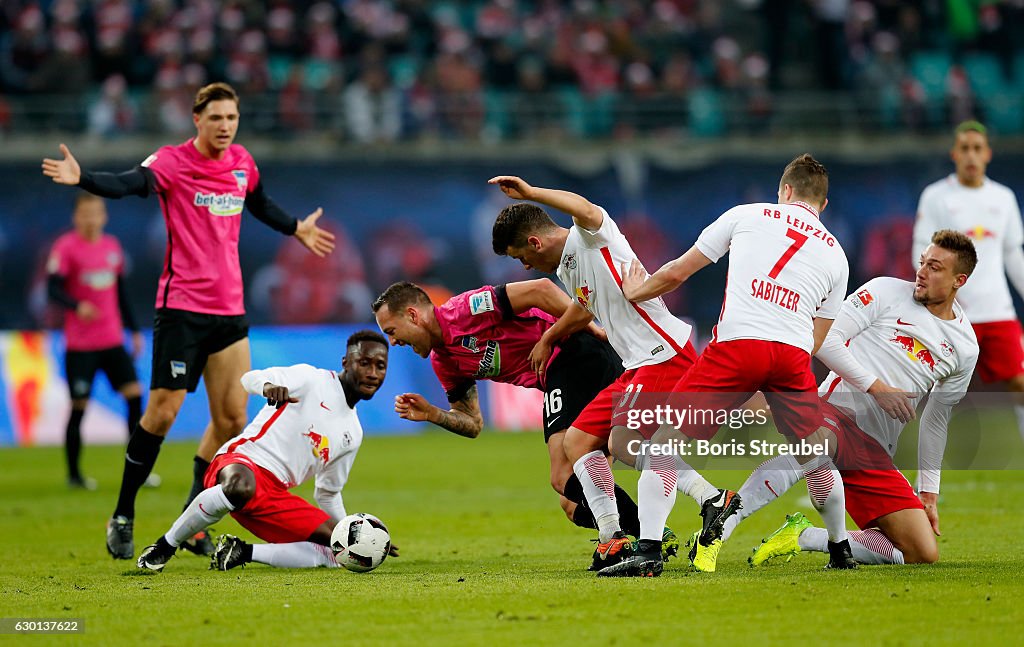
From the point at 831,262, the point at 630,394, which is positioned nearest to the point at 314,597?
the point at 630,394

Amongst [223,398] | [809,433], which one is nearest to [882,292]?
[809,433]

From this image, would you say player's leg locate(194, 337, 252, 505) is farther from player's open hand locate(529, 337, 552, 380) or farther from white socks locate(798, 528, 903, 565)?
white socks locate(798, 528, 903, 565)

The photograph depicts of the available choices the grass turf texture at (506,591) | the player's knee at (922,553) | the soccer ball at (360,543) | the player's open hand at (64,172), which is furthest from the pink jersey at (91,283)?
the player's knee at (922,553)

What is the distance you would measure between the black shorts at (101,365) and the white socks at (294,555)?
592 centimetres

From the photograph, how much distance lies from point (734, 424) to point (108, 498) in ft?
22.4

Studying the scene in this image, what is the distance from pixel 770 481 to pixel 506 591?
1845 mm

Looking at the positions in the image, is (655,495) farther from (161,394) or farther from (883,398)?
(161,394)

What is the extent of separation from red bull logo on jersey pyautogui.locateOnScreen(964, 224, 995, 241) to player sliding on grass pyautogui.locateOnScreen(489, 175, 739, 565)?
419 cm

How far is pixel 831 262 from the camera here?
6633mm

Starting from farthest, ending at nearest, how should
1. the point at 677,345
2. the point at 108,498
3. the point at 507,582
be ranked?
the point at 108,498 < the point at 677,345 < the point at 507,582

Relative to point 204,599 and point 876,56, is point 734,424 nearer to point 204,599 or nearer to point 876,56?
point 204,599

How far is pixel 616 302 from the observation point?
6941 mm

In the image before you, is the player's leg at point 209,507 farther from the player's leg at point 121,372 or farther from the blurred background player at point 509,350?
the player's leg at point 121,372

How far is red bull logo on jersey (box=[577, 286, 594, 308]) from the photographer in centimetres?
702
